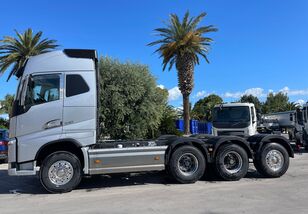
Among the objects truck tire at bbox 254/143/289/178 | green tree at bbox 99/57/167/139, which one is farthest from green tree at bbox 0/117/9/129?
truck tire at bbox 254/143/289/178

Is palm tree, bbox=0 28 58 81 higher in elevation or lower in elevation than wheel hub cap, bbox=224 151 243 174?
higher

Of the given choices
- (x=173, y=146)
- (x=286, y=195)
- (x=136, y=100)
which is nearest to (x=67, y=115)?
(x=173, y=146)

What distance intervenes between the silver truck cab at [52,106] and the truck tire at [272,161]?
16.1 ft

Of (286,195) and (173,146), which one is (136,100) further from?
(286,195)

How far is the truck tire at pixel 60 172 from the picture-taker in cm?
972

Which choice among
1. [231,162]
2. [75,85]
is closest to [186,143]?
[231,162]

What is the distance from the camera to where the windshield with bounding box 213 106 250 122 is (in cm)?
1587

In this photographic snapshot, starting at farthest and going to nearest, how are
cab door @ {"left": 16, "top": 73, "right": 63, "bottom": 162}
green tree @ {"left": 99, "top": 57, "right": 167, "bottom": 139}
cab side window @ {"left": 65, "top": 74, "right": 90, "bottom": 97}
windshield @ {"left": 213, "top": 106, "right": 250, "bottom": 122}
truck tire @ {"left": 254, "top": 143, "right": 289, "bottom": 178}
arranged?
1. green tree @ {"left": 99, "top": 57, "right": 167, "bottom": 139}
2. windshield @ {"left": 213, "top": 106, "right": 250, "bottom": 122}
3. truck tire @ {"left": 254, "top": 143, "right": 289, "bottom": 178}
4. cab side window @ {"left": 65, "top": 74, "right": 90, "bottom": 97}
5. cab door @ {"left": 16, "top": 73, "right": 63, "bottom": 162}

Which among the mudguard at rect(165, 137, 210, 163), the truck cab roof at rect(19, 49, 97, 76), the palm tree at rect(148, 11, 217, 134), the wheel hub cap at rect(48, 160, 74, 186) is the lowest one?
the wheel hub cap at rect(48, 160, 74, 186)

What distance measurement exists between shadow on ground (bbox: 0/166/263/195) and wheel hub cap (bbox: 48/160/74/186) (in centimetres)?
54

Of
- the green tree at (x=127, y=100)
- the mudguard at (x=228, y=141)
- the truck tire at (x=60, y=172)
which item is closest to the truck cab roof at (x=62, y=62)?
the truck tire at (x=60, y=172)

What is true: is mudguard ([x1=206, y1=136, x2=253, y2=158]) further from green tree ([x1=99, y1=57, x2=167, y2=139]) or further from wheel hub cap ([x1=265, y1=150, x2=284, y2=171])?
green tree ([x1=99, y1=57, x2=167, y2=139])

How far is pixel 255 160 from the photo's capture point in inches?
460

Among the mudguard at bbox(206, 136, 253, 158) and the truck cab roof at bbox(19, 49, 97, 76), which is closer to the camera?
the truck cab roof at bbox(19, 49, 97, 76)
